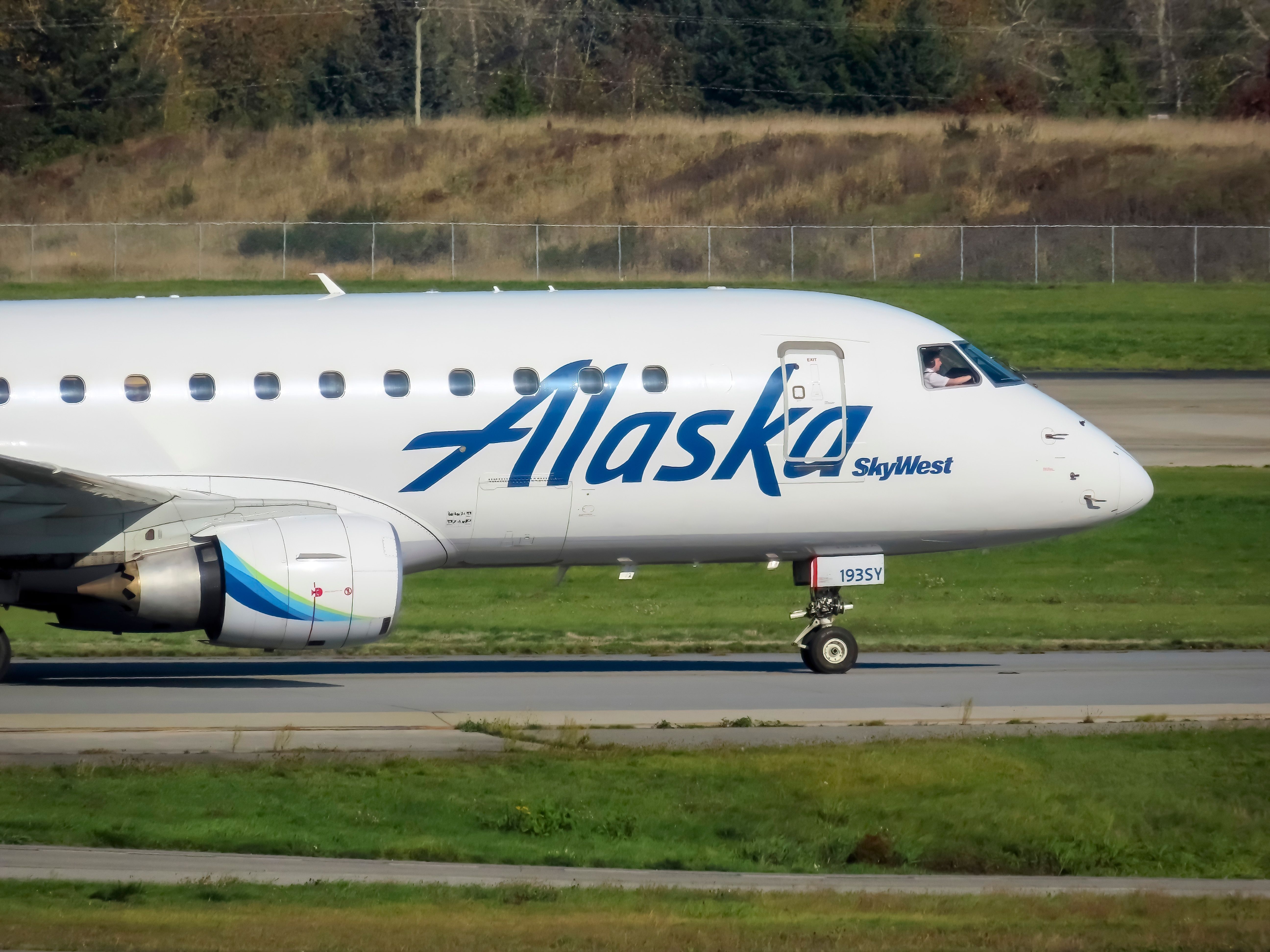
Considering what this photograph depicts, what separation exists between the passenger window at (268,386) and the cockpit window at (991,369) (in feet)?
23.2

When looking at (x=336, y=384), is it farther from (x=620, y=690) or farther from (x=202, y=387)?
(x=620, y=690)

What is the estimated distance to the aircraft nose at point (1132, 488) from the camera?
20125mm

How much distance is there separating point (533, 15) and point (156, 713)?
9081 cm

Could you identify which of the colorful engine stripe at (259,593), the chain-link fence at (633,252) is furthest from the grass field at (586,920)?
the chain-link fence at (633,252)

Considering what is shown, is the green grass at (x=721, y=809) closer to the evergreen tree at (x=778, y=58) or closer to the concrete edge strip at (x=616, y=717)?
the concrete edge strip at (x=616, y=717)

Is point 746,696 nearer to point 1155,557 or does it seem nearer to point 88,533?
point 88,533

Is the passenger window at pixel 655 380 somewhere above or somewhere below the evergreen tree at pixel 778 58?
below

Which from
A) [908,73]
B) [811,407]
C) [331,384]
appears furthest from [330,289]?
[908,73]

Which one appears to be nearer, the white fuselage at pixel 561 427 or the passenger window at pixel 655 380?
the white fuselage at pixel 561 427

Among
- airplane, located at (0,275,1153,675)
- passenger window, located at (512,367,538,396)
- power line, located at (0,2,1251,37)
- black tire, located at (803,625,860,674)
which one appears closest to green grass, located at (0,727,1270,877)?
airplane, located at (0,275,1153,675)

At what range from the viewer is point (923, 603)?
87.9ft

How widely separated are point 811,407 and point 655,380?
65.1 inches

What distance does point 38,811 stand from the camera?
512 inches

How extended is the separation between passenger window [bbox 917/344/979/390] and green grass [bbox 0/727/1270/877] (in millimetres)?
5679
